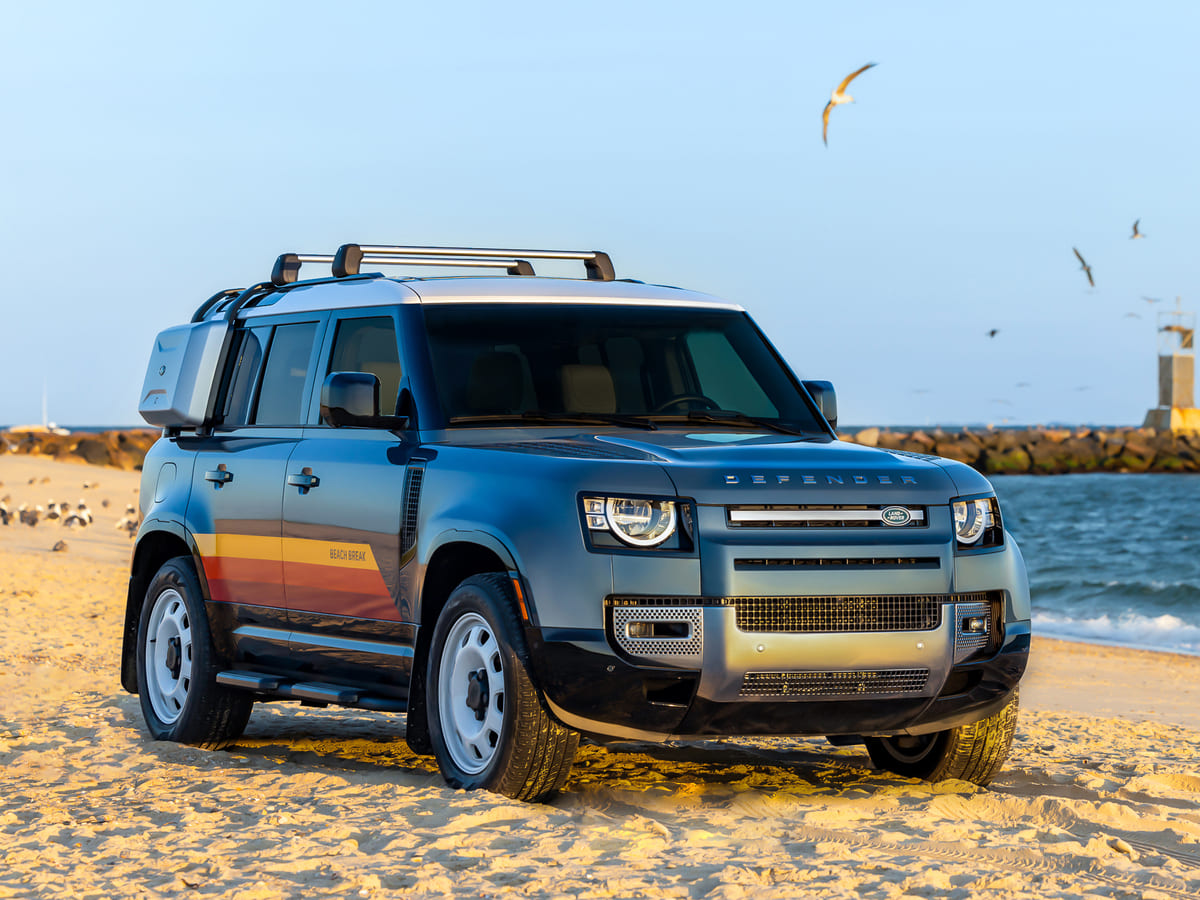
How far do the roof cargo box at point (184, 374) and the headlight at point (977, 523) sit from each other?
417cm

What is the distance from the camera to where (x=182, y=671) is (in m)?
8.35

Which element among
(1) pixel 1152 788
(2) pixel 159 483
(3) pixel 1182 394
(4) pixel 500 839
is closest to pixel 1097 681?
(1) pixel 1152 788

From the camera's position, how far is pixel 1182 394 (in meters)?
98.6

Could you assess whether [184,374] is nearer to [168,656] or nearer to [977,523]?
[168,656]

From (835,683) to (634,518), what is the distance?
92cm

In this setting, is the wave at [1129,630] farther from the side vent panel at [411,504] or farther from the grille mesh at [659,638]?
the grille mesh at [659,638]

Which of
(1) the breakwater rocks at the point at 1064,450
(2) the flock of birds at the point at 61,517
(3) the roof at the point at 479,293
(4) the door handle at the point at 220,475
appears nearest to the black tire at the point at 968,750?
(3) the roof at the point at 479,293

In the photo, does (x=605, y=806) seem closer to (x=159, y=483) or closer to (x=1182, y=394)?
(x=159, y=483)

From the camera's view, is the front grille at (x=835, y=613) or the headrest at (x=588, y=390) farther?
the headrest at (x=588, y=390)

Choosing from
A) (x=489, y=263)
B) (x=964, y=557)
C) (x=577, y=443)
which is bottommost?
(x=964, y=557)

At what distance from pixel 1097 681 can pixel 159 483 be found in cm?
891

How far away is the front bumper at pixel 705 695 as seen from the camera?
227 inches

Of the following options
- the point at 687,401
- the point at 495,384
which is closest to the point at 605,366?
the point at 687,401

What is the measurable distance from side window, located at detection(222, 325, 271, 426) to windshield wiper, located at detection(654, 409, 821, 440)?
7.47 feet
